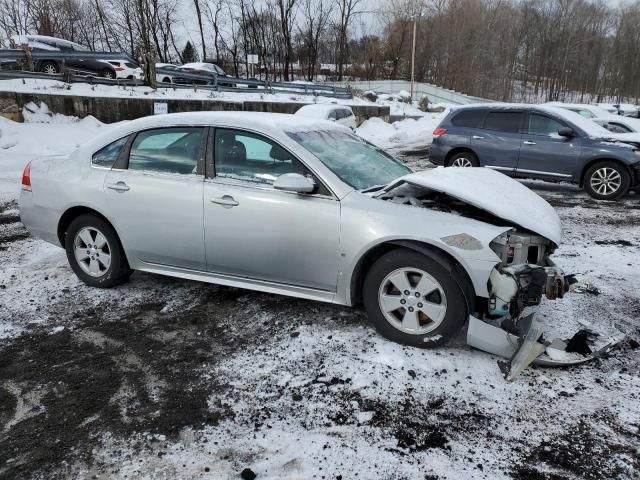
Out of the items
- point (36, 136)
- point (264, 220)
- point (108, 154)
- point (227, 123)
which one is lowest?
point (36, 136)

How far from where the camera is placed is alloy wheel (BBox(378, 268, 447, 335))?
3182mm

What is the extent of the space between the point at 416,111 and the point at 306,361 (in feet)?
95.9

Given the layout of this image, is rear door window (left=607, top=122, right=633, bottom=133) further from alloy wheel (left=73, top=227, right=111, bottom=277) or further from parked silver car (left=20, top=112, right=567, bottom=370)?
alloy wheel (left=73, top=227, right=111, bottom=277)

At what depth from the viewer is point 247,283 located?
12.4 ft

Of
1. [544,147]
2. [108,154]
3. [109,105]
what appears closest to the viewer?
[108,154]

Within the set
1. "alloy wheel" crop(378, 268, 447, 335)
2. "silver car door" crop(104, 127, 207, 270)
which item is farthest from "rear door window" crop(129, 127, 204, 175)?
"alloy wheel" crop(378, 268, 447, 335)

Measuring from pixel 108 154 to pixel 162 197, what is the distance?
0.81 meters

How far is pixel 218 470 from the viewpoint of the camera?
2254mm

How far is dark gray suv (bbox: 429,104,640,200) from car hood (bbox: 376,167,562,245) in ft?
19.2

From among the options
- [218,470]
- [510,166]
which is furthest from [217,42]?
[218,470]

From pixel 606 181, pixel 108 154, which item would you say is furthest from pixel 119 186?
pixel 606 181

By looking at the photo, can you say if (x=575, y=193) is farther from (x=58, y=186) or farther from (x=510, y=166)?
(x=58, y=186)

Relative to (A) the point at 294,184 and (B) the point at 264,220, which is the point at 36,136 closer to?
(B) the point at 264,220

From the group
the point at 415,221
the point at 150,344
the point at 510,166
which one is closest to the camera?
the point at 415,221
